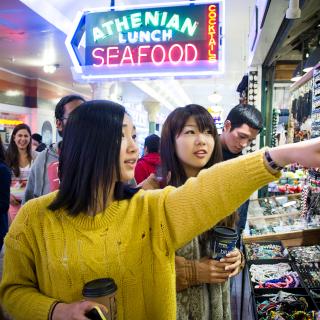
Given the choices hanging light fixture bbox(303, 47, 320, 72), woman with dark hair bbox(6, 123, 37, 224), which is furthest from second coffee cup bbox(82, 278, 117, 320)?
woman with dark hair bbox(6, 123, 37, 224)

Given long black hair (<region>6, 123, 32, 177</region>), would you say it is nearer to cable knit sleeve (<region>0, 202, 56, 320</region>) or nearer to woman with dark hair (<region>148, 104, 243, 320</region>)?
woman with dark hair (<region>148, 104, 243, 320</region>)

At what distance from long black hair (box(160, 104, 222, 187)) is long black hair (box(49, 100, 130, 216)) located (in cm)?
56

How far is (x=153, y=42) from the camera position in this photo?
338cm

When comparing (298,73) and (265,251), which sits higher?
(298,73)

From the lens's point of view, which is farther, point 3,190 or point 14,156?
point 14,156

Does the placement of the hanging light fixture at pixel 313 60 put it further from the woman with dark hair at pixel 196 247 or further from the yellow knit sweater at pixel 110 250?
the yellow knit sweater at pixel 110 250

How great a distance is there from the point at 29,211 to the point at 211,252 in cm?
72

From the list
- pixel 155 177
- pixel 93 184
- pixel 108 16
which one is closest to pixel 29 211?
pixel 93 184

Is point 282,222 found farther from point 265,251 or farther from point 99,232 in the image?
point 99,232

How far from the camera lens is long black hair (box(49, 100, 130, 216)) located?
1087 millimetres

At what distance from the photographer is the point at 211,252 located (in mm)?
1393

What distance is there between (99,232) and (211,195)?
0.38 m

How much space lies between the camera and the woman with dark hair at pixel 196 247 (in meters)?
1.36

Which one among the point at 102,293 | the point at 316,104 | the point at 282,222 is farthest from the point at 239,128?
the point at 102,293
